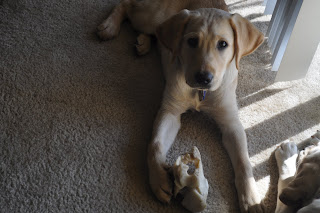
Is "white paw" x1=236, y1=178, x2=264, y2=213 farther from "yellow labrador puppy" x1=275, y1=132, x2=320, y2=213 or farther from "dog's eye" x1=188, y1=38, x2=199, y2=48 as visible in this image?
"dog's eye" x1=188, y1=38, x2=199, y2=48

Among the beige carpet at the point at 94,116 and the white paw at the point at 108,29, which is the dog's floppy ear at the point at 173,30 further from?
the white paw at the point at 108,29

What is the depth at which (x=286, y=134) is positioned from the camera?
2117 millimetres

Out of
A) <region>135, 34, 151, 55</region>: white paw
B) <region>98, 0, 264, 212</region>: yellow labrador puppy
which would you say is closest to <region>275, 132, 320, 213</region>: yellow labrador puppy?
<region>98, 0, 264, 212</region>: yellow labrador puppy

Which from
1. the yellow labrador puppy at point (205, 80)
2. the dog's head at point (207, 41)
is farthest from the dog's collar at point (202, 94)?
the dog's head at point (207, 41)

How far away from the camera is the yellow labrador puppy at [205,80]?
5.70 feet

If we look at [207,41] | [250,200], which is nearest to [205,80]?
[207,41]

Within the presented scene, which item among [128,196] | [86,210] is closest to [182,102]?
[128,196]

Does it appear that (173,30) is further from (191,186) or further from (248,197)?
(248,197)

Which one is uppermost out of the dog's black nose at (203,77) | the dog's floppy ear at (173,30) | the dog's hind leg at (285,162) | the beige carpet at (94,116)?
the dog's floppy ear at (173,30)

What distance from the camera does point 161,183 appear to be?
5.61ft

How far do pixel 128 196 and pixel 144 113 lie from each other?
23.1 inches

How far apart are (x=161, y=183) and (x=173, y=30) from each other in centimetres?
80

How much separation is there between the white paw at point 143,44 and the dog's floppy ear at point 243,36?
0.86m

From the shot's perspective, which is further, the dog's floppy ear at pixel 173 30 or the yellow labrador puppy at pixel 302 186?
the dog's floppy ear at pixel 173 30
